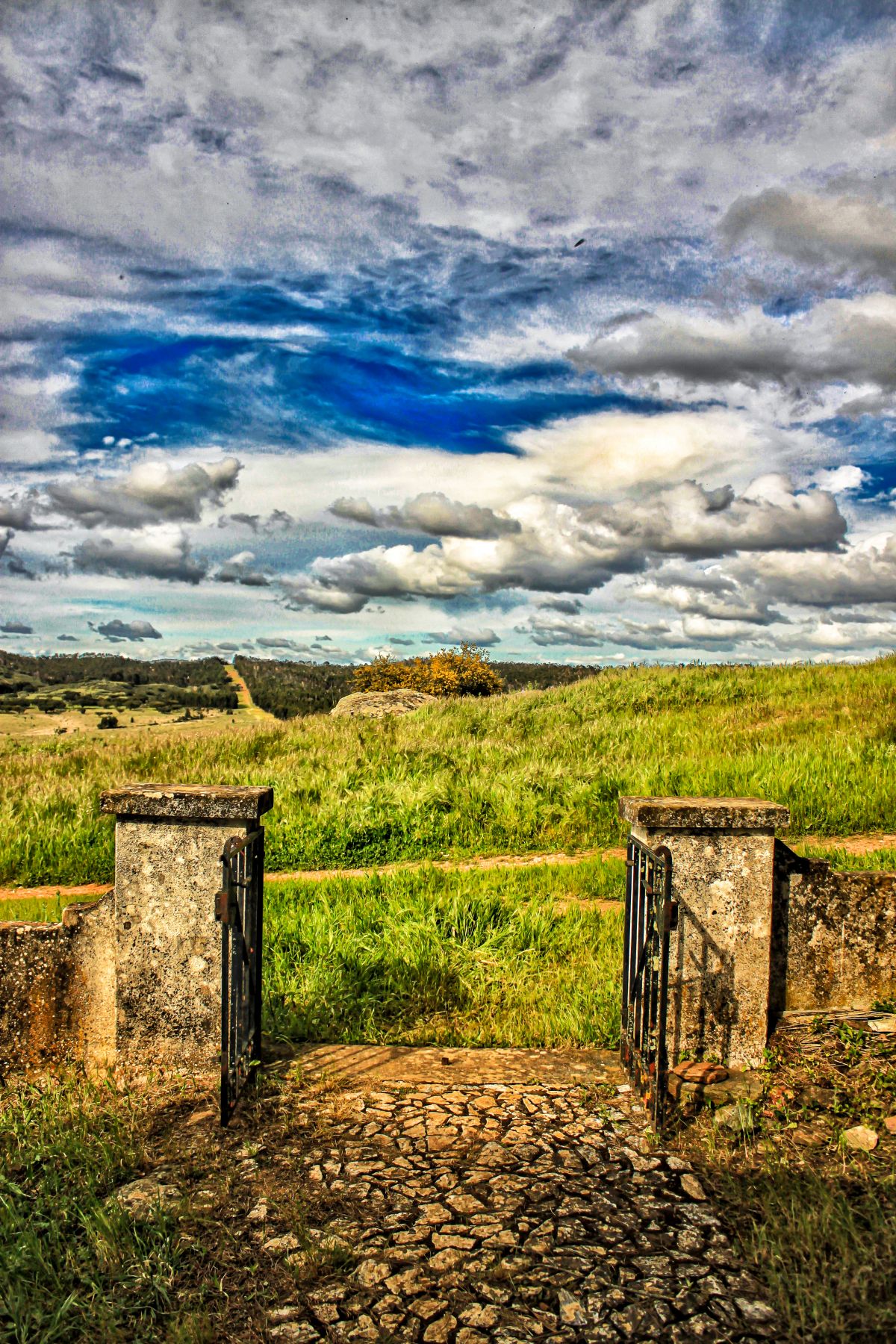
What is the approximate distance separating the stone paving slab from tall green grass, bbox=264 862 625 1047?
0.13m

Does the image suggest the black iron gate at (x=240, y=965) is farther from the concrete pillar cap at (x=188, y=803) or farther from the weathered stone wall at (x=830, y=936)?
the weathered stone wall at (x=830, y=936)

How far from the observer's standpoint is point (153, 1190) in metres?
3.29

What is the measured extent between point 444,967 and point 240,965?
1802 mm

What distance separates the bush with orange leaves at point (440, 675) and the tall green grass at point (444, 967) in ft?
101

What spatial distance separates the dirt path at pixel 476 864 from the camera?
8539 millimetres

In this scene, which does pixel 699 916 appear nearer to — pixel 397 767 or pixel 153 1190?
pixel 153 1190

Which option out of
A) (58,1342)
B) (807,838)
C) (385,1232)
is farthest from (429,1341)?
(807,838)

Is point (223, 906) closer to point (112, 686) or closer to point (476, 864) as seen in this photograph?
point (476, 864)

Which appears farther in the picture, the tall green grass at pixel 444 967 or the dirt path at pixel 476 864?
the dirt path at pixel 476 864

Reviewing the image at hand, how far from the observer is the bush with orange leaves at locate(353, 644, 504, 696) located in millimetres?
38594

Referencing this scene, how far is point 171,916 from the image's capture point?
13.4 feet

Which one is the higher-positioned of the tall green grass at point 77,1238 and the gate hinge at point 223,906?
the gate hinge at point 223,906

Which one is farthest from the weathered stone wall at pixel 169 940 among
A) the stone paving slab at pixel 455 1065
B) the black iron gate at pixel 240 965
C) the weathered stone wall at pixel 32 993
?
the stone paving slab at pixel 455 1065

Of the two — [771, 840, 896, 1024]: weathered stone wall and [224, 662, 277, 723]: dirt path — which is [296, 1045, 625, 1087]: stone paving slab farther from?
[224, 662, 277, 723]: dirt path
